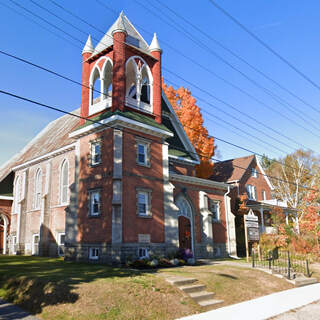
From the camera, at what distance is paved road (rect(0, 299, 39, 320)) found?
945 centimetres

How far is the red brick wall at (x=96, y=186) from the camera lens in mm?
20219

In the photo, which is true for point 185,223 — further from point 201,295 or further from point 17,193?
point 17,193

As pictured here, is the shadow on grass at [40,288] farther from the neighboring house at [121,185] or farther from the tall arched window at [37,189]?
A: the tall arched window at [37,189]

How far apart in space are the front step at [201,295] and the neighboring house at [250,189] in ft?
69.5

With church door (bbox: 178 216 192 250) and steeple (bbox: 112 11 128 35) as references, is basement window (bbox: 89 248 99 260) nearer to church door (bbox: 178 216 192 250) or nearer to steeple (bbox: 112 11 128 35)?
church door (bbox: 178 216 192 250)

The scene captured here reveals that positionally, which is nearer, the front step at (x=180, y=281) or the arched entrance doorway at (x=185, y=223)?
the front step at (x=180, y=281)

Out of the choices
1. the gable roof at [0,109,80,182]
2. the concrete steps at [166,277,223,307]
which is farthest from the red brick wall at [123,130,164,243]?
the gable roof at [0,109,80,182]

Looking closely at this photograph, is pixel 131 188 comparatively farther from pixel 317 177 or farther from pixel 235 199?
pixel 317 177

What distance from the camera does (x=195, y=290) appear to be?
1292 cm

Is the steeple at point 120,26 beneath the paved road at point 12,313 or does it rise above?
above

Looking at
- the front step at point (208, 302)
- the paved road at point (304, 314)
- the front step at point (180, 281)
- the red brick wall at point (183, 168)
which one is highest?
the red brick wall at point (183, 168)

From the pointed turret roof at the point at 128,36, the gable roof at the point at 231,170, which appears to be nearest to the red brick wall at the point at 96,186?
the pointed turret roof at the point at 128,36

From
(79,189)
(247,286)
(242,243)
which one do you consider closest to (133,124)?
(79,189)

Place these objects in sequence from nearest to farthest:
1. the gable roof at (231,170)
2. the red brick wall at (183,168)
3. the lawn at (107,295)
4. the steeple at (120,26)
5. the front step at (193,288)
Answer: the lawn at (107,295)
the front step at (193,288)
the steeple at (120,26)
the red brick wall at (183,168)
the gable roof at (231,170)
